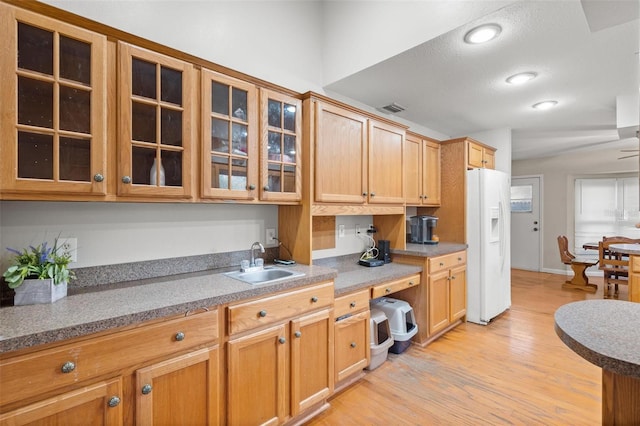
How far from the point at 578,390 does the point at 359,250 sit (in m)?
1.98

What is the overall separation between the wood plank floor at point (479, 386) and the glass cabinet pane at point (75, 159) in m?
1.89

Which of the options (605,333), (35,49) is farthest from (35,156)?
(605,333)

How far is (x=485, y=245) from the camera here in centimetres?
343

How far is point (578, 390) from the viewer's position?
224 cm

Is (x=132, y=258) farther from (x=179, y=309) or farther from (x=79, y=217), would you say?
(x=179, y=309)

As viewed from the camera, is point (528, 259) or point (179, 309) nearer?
point (179, 309)

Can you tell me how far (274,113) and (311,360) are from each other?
164 cm

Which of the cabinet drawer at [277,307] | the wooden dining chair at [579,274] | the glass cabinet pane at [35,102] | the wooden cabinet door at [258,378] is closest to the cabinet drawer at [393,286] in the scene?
the cabinet drawer at [277,307]

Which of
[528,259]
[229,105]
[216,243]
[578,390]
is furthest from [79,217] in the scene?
[528,259]

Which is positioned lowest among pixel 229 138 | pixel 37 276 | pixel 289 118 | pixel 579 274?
pixel 579 274

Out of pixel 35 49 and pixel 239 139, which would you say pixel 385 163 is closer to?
pixel 239 139

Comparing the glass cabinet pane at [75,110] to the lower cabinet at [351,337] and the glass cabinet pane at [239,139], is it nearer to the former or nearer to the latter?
the glass cabinet pane at [239,139]

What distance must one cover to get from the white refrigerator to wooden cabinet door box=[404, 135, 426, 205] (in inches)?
22.9

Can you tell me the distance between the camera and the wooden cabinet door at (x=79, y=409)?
1.01m
